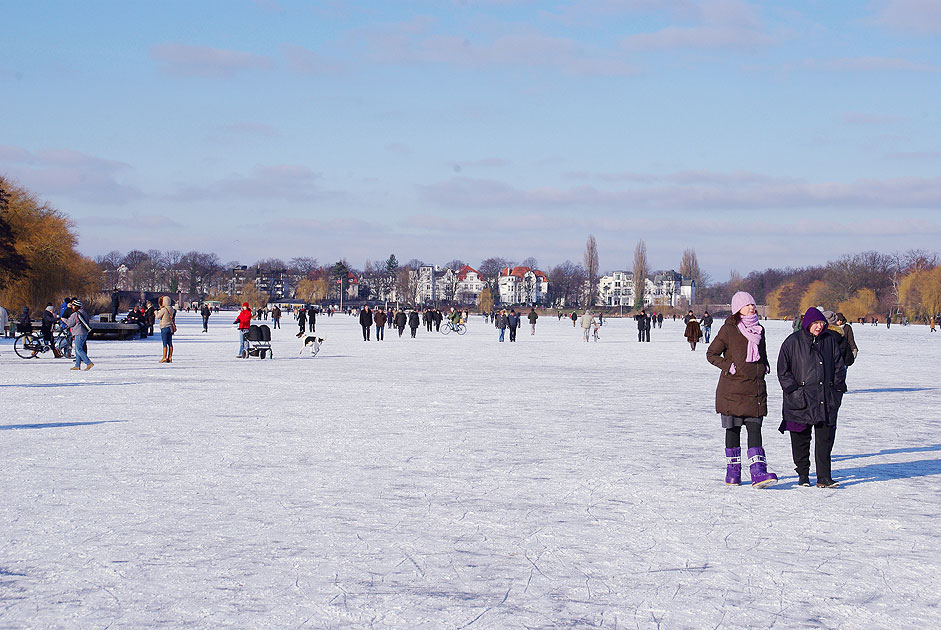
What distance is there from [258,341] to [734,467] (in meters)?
17.9

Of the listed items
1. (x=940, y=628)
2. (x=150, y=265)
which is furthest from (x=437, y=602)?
(x=150, y=265)

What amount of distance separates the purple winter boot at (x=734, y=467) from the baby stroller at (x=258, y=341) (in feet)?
57.5

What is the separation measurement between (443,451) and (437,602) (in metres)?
4.42

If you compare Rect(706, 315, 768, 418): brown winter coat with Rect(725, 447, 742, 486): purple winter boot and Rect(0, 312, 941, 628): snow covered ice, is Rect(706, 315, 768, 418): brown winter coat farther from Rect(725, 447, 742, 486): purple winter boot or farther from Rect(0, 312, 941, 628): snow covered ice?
Rect(0, 312, 941, 628): snow covered ice

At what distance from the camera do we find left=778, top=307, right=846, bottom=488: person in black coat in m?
6.66

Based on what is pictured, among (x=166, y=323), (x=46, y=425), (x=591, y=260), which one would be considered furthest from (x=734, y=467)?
(x=591, y=260)

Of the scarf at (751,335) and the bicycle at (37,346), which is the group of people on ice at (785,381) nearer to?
the scarf at (751,335)

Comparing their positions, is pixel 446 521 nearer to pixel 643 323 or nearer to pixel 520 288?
pixel 643 323

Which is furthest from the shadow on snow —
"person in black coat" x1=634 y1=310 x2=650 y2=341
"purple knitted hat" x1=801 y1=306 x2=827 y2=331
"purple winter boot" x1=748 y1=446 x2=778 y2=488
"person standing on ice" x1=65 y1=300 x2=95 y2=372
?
"person in black coat" x1=634 y1=310 x2=650 y2=341

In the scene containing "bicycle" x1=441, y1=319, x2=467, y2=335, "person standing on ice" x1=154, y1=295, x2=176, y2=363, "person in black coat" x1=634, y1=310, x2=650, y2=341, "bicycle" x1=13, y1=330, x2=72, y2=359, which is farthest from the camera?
"bicycle" x1=441, y1=319, x2=467, y2=335

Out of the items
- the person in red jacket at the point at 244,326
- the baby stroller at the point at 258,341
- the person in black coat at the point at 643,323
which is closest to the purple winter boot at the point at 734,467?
the person in red jacket at the point at 244,326

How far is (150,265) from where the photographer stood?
6378 inches

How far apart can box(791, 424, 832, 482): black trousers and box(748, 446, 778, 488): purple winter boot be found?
263 millimetres

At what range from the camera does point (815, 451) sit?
7039 mm
